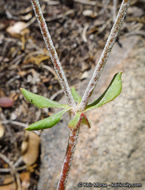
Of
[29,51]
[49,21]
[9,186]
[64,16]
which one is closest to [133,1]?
[64,16]

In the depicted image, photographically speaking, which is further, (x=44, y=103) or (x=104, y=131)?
(x=104, y=131)

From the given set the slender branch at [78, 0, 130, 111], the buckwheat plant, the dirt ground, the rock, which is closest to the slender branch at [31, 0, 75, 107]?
the buckwheat plant

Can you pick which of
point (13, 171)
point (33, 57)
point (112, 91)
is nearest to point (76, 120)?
point (112, 91)

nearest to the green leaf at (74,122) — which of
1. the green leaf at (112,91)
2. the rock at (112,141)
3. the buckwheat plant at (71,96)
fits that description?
the buckwheat plant at (71,96)

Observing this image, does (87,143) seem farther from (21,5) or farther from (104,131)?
(21,5)

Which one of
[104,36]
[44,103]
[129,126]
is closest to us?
[44,103]

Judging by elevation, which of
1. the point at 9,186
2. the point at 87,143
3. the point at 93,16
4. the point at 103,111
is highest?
the point at 93,16
